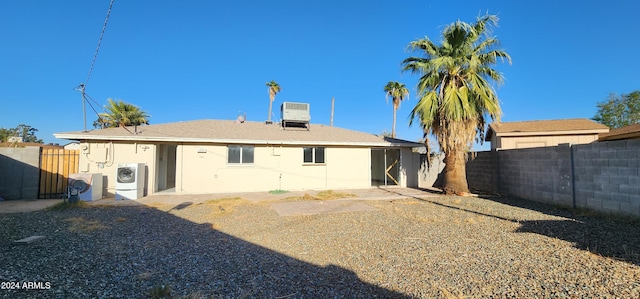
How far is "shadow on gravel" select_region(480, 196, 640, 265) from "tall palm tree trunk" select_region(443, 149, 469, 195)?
3167 millimetres

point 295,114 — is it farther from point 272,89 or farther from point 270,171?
point 272,89

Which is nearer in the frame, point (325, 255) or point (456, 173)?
point (325, 255)

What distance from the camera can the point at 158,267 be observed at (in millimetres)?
3688

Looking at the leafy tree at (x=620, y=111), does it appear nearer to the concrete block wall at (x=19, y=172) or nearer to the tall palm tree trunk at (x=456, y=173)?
the tall palm tree trunk at (x=456, y=173)

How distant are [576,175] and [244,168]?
11.6 meters

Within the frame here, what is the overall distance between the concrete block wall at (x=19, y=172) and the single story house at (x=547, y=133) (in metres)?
24.8

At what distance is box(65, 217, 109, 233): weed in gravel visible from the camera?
219 inches

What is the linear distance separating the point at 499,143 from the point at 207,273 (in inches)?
882

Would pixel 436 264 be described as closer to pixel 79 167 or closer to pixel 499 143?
pixel 79 167

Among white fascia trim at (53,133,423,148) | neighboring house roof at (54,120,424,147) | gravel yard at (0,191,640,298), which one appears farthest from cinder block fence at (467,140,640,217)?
neighboring house roof at (54,120,424,147)

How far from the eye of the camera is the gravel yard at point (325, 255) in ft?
9.97

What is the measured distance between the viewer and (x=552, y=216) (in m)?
6.90

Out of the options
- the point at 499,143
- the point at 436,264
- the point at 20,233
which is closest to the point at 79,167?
the point at 20,233

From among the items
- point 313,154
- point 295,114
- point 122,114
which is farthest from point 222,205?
point 122,114
